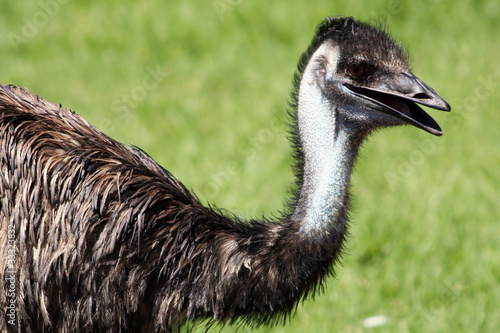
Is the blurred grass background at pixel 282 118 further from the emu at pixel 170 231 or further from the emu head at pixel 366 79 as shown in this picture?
the emu head at pixel 366 79

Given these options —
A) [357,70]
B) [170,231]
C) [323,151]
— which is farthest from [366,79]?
[170,231]

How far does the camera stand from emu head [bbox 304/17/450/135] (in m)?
3.38

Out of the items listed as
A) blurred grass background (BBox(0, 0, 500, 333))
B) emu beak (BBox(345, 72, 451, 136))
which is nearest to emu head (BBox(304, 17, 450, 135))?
emu beak (BBox(345, 72, 451, 136))

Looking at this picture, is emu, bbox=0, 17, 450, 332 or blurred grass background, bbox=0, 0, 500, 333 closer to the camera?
emu, bbox=0, 17, 450, 332

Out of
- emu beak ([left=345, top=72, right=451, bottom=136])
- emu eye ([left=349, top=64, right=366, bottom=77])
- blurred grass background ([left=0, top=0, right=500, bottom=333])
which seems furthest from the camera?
blurred grass background ([left=0, top=0, right=500, bottom=333])

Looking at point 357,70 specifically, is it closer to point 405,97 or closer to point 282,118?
point 405,97

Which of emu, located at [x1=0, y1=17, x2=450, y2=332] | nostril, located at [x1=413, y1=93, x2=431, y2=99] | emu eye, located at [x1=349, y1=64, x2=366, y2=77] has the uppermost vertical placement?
emu eye, located at [x1=349, y1=64, x2=366, y2=77]

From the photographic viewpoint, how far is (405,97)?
3.33 m

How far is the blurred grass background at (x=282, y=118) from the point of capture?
5.10 metres

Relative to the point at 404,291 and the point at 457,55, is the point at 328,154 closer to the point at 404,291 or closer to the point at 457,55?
the point at 404,291

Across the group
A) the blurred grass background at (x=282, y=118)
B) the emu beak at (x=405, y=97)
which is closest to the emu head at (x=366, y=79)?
the emu beak at (x=405, y=97)

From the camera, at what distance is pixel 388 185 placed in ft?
21.0

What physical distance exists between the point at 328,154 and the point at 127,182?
0.92 m

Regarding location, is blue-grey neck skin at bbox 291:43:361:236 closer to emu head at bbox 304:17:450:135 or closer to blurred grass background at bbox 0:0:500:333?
emu head at bbox 304:17:450:135
